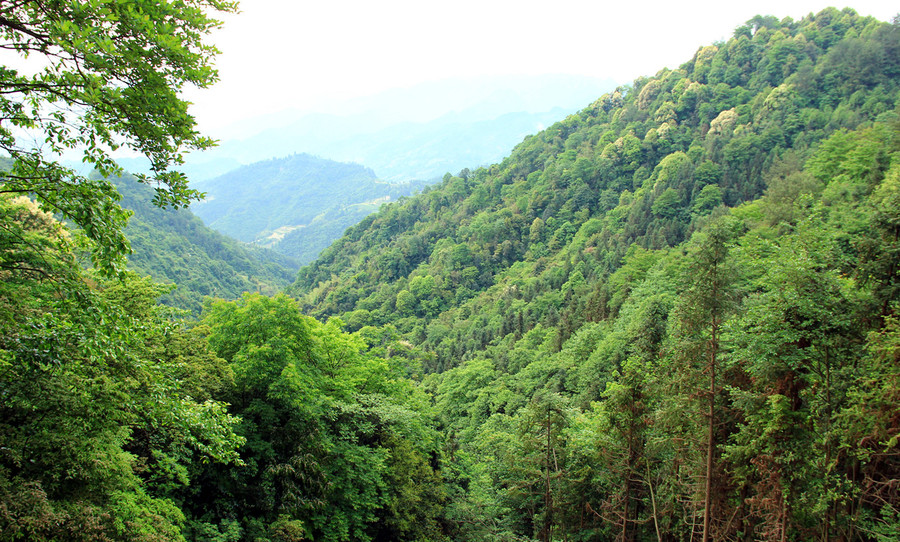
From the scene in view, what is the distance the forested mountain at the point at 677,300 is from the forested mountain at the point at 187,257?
23397 millimetres

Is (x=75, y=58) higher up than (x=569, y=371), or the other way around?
(x=75, y=58)

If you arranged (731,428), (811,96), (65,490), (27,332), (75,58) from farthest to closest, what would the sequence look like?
(811,96), (731,428), (65,490), (27,332), (75,58)

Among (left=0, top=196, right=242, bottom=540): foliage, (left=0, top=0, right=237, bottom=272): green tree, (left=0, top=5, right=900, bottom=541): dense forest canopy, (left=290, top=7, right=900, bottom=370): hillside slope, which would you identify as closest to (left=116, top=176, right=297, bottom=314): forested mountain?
(left=290, top=7, right=900, bottom=370): hillside slope

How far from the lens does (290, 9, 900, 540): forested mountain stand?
10797 mm

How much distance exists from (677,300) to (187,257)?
136712 millimetres

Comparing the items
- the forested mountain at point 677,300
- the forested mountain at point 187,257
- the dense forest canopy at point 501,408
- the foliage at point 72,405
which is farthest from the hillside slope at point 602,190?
the foliage at point 72,405

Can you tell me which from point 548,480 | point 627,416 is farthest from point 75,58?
point 548,480

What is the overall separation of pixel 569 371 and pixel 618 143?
65.1m

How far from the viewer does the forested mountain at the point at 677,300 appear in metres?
10.8

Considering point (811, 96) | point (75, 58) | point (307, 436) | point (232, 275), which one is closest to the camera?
point (75, 58)

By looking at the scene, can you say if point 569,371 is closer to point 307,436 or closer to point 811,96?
point 307,436

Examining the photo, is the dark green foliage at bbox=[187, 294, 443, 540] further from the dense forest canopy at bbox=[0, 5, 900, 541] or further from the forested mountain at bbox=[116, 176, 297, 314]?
the forested mountain at bbox=[116, 176, 297, 314]

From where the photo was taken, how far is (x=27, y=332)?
510 centimetres

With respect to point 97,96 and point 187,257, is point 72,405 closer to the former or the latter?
point 97,96
